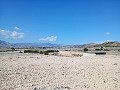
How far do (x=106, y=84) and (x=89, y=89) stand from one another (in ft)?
7.50

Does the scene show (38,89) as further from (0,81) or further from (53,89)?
(0,81)

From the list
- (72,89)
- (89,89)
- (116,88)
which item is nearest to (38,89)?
(72,89)

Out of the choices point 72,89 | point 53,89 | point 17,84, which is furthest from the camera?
point 17,84

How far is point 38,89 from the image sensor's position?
47.0 ft

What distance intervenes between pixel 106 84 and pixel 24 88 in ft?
18.6

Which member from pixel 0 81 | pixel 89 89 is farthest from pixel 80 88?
pixel 0 81

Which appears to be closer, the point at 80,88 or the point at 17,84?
the point at 80,88

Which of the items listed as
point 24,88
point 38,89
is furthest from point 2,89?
point 38,89

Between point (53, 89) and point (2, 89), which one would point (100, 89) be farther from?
point (2, 89)

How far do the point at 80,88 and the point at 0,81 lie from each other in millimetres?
5956

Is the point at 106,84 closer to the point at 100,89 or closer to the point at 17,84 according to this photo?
the point at 100,89

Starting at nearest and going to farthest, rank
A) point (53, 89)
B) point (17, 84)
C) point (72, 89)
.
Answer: point (53, 89) < point (72, 89) < point (17, 84)

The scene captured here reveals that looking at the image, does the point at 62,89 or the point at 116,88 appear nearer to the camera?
the point at 62,89

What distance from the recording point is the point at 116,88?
49.8 feet
